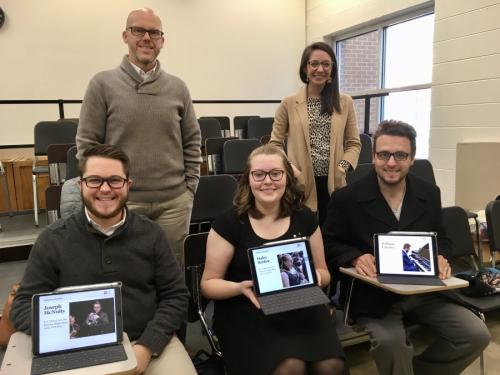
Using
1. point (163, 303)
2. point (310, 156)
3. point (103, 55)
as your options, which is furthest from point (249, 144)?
point (103, 55)

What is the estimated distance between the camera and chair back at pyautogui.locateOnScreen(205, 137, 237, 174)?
406 cm

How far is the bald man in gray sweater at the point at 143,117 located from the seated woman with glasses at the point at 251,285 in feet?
1.36

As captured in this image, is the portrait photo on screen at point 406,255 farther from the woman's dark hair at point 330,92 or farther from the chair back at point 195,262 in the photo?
the woman's dark hair at point 330,92

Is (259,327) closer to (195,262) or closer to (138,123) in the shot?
(195,262)

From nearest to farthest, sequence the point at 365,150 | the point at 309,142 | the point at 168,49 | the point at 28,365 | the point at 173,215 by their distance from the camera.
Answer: the point at 28,365 → the point at 173,215 → the point at 309,142 → the point at 365,150 → the point at 168,49

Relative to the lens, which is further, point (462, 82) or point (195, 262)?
point (462, 82)

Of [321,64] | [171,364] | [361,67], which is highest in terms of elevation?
[361,67]

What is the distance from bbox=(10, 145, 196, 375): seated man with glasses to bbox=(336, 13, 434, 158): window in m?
3.48

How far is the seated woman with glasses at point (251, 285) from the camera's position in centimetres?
142

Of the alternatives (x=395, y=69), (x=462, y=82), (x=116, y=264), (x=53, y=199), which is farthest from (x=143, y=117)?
(x=395, y=69)

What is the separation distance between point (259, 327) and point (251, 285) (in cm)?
15

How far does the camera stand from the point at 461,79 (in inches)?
162

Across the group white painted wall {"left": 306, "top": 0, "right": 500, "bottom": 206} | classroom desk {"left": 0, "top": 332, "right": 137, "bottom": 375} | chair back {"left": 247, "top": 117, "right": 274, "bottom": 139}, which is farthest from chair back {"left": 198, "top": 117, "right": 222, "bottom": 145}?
classroom desk {"left": 0, "top": 332, "right": 137, "bottom": 375}

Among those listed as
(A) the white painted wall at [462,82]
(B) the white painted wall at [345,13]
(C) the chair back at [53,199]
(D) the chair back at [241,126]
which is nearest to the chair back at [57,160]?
(C) the chair back at [53,199]
